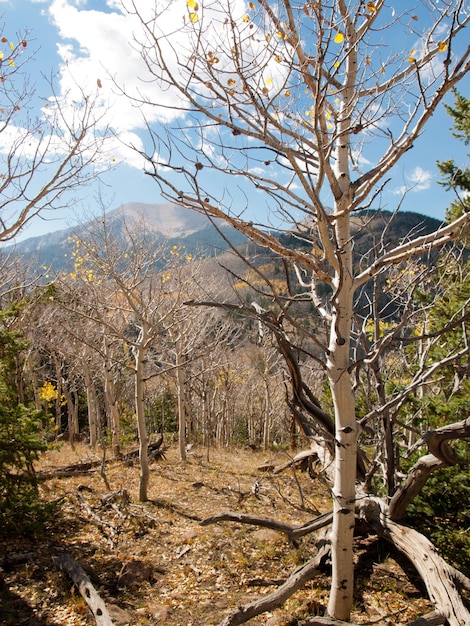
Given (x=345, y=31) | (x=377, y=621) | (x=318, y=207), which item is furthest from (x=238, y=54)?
(x=377, y=621)

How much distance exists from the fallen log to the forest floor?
9 centimetres

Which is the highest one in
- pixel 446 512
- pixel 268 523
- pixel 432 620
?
pixel 268 523

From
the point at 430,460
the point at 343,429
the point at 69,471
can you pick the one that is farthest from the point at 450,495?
the point at 69,471

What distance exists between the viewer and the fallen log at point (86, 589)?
12.7ft

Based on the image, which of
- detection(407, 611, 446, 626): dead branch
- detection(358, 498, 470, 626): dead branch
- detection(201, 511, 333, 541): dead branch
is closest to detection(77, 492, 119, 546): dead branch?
detection(201, 511, 333, 541): dead branch

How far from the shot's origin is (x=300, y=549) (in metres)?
5.68

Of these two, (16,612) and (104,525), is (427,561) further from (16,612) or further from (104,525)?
(104,525)

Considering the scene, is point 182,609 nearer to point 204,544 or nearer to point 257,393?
point 204,544

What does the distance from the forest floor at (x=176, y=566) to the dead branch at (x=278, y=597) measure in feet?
1.29

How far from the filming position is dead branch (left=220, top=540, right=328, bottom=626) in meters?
3.24

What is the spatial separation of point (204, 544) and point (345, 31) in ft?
21.6

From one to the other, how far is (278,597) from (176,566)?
2396 mm

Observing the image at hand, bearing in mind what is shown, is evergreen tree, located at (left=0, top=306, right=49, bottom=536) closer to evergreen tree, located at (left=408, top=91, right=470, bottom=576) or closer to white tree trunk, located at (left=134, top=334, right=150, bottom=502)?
white tree trunk, located at (left=134, top=334, right=150, bottom=502)

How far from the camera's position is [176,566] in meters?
5.42
